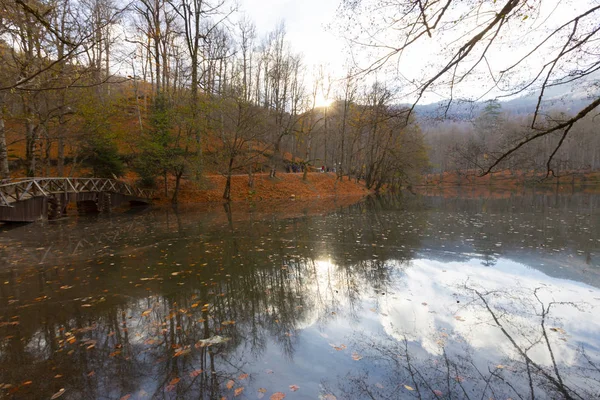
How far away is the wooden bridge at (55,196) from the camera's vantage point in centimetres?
1240

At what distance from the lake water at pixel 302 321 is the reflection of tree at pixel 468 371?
0.06 ft

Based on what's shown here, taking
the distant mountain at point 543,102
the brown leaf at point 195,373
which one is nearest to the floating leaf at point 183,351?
the brown leaf at point 195,373

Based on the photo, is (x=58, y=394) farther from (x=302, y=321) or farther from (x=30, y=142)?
(x=30, y=142)

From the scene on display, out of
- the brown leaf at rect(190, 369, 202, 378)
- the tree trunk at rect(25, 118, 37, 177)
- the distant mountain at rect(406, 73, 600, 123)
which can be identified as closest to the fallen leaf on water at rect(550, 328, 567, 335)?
the distant mountain at rect(406, 73, 600, 123)

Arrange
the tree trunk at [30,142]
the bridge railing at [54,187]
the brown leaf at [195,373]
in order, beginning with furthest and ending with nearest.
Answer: the tree trunk at [30,142]
the bridge railing at [54,187]
the brown leaf at [195,373]

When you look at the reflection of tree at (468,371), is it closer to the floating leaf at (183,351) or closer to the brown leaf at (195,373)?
the brown leaf at (195,373)

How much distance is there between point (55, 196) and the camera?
1511cm

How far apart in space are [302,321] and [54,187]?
54.7 ft

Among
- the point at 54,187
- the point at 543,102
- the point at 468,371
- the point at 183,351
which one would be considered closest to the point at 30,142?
the point at 54,187

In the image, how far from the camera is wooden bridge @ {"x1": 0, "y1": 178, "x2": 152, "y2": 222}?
Result: 1240cm

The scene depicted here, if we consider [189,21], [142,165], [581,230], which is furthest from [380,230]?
[189,21]

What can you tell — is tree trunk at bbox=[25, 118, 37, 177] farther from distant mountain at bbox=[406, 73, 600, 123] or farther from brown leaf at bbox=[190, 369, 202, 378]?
distant mountain at bbox=[406, 73, 600, 123]

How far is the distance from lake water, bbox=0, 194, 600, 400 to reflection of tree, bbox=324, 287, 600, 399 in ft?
0.06

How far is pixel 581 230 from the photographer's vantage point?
1070 cm
